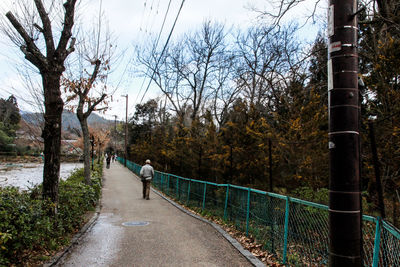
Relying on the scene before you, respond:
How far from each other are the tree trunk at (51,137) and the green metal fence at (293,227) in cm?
443

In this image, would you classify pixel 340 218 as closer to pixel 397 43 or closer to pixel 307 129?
pixel 397 43

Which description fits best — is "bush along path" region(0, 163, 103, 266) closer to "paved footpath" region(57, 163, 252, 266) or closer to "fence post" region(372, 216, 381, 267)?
"paved footpath" region(57, 163, 252, 266)

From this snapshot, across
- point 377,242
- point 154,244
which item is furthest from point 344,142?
point 154,244

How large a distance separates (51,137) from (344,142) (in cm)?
657

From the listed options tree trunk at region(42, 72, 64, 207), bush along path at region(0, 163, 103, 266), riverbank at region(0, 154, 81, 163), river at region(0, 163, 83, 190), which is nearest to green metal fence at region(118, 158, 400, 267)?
bush along path at region(0, 163, 103, 266)

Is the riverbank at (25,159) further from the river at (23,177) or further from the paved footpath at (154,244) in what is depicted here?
the paved footpath at (154,244)

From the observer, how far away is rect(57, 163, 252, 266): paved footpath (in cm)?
573

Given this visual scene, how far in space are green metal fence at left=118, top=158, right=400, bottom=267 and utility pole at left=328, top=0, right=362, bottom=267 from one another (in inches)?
29.9

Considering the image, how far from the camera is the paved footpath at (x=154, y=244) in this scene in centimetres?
573

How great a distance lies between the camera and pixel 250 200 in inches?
282

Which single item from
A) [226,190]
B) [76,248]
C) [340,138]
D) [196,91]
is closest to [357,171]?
[340,138]

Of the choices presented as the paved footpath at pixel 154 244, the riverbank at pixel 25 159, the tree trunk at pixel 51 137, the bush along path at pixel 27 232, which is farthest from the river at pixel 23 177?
the riverbank at pixel 25 159

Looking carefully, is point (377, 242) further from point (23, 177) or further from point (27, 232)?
point (23, 177)

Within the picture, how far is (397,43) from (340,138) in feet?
19.9
